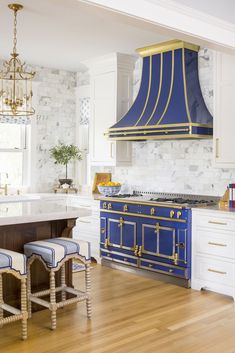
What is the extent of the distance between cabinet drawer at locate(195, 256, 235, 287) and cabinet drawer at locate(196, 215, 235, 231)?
1.17ft

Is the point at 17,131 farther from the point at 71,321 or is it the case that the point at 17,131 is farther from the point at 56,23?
the point at 71,321

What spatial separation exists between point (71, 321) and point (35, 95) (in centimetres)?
407

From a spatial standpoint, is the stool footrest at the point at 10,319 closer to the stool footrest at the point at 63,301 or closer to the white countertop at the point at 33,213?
the stool footrest at the point at 63,301

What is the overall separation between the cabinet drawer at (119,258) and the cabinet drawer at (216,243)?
0.98m

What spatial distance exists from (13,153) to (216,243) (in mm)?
3603

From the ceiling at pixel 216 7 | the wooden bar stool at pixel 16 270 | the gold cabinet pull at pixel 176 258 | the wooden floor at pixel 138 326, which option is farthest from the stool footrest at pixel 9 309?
the ceiling at pixel 216 7

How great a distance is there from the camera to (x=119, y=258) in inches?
230

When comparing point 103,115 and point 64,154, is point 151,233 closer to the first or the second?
point 103,115

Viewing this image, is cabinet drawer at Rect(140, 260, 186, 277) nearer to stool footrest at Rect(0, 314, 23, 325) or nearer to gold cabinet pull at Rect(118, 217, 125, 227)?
gold cabinet pull at Rect(118, 217, 125, 227)

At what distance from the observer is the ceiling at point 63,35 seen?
466cm

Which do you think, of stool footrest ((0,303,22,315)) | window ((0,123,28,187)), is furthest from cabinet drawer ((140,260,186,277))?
window ((0,123,28,187))

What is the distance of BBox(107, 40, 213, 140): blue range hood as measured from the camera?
5.32m

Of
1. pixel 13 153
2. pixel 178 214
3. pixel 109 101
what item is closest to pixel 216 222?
pixel 178 214

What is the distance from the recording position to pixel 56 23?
500 cm
